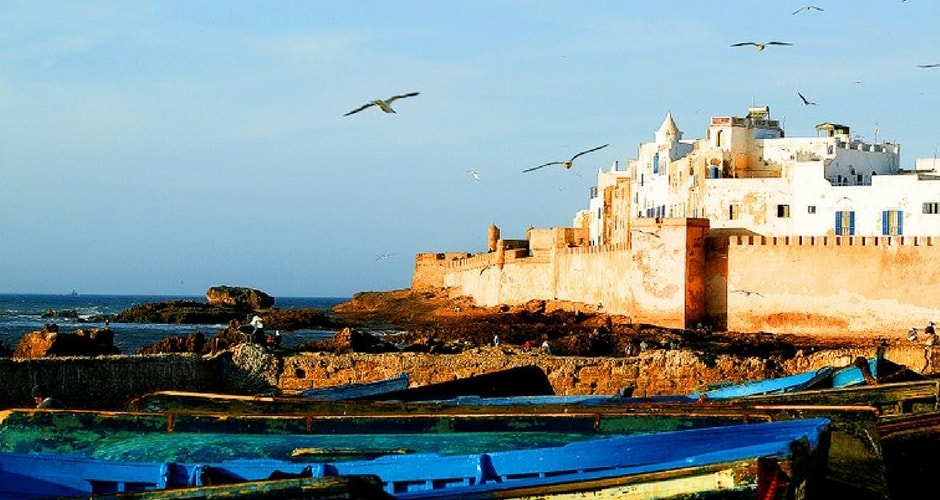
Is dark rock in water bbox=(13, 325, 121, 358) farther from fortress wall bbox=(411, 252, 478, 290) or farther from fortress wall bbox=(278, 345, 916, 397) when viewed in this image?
fortress wall bbox=(411, 252, 478, 290)

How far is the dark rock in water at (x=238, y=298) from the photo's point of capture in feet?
251

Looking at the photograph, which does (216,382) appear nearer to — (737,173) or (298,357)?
(298,357)

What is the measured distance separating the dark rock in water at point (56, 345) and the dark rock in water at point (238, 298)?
55.9m

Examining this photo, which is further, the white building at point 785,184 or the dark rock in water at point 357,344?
the white building at point 785,184

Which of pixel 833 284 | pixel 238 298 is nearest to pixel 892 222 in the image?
pixel 833 284

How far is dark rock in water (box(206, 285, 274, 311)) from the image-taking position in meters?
76.5

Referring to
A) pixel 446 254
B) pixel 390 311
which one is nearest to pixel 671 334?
pixel 390 311

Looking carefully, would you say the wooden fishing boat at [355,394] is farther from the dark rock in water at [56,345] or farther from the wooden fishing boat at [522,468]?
the dark rock in water at [56,345]

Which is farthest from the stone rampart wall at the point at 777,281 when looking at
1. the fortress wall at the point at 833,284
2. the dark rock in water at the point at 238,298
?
the dark rock in water at the point at 238,298

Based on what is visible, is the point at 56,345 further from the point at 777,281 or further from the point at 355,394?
the point at 777,281

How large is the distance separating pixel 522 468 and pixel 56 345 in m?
11.9

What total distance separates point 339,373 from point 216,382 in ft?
4.12

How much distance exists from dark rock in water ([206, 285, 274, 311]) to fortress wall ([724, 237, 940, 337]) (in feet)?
139

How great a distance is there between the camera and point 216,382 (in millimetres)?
14680
